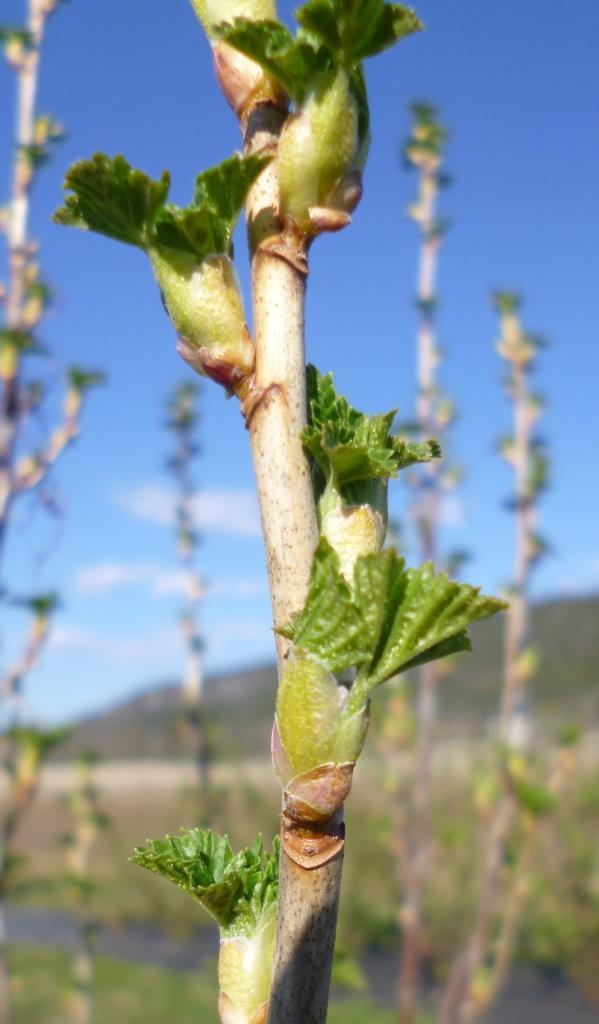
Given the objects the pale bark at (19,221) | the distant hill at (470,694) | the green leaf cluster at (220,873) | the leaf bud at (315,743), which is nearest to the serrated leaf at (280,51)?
the leaf bud at (315,743)

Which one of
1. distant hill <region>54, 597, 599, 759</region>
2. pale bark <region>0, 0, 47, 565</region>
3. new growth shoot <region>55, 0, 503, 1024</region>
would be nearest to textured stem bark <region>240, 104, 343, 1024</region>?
new growth shoot <region>55, 0, 503, 1024</region>

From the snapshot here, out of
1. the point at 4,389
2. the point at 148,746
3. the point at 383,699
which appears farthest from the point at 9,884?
the point at 148,746

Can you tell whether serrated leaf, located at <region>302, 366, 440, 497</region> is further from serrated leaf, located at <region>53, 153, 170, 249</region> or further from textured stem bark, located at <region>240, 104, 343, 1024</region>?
serrated leaf, located at <region>53, 153, 170, 249</region>

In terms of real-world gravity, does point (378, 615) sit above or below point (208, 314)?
below

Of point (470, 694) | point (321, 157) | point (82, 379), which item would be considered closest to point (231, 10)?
point (321, 157)

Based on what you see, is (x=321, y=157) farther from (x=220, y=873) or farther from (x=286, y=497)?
(x=220, y=873)

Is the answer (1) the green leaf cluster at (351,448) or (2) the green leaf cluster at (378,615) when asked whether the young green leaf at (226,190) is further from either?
(2) the green leaf cluster at (378,615)
